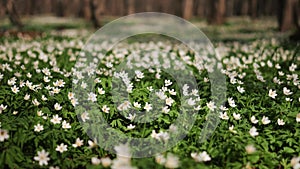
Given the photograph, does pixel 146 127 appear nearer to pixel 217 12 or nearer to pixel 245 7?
pixel 217 12

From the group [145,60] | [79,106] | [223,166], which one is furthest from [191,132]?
[145,60]

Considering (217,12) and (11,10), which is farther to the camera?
(217,12)

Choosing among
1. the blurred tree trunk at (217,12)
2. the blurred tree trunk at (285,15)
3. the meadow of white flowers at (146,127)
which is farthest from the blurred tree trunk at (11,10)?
the blurred tree trunk at (217,12)

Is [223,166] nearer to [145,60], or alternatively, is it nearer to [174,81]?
[174,81]

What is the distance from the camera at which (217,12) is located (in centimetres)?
2342

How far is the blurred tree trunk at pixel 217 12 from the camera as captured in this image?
75.2 feet

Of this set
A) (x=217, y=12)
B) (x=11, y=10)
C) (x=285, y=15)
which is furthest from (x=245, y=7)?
(x=11, y=10)

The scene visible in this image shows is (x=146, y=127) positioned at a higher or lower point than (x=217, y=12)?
lower

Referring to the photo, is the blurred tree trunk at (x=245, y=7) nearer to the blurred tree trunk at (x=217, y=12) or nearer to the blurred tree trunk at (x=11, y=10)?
the blurred tree trunk at (x=217, y=12)

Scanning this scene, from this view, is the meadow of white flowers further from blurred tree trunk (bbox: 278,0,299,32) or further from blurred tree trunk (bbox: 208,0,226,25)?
blurred tree trunk (bbox: 208,0,226,25)

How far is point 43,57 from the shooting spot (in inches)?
257

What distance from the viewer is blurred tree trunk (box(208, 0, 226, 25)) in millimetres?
22922

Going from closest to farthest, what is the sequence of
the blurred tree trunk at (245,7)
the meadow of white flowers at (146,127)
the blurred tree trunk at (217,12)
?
the meadow of white flowers at (146,127), the blurred tree trunk at (217,12), the blurred tree trunk at (245,7)

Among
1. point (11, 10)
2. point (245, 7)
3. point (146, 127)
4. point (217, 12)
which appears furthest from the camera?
point (245, 7)
